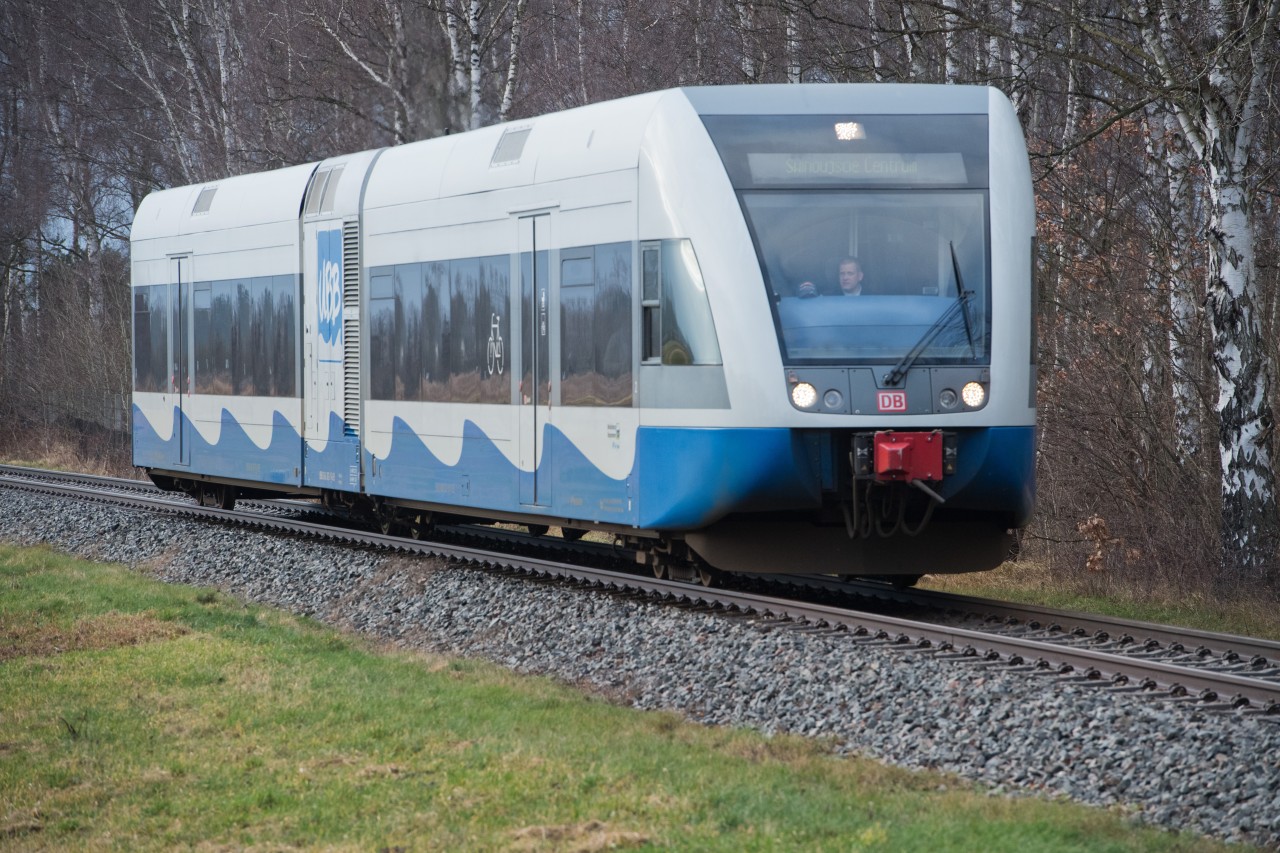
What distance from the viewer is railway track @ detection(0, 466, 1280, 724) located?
7621 millimetres

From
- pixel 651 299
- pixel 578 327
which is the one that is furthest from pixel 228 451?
pixel 651 299

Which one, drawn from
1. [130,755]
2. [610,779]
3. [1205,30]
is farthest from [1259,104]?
[130,755]

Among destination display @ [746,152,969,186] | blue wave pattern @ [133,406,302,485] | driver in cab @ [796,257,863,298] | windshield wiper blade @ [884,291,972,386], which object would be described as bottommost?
blue wave pattern @ [133,406,302,485]

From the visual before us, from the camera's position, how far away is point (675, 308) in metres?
10.4

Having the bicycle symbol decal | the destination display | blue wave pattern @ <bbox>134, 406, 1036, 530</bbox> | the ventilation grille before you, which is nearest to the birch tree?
blue wave pattern @ <bbox>134, 406, 1036, 530</bbox>

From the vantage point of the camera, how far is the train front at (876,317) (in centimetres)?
1004

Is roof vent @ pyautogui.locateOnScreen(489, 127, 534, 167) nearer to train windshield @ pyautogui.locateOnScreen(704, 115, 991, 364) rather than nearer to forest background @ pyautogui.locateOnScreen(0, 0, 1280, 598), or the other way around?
train windshield @ pyautogui.locateOnScreen(704, 115, 991, 364)

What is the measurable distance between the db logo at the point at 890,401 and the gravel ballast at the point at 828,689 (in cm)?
159

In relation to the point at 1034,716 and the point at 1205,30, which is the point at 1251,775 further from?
the point at 1205,30

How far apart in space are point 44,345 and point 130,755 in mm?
31679

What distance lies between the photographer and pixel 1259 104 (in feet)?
A: 40.1

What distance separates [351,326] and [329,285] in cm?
59

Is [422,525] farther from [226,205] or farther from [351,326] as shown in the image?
[226,205]

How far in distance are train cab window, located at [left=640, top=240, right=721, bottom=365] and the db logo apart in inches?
39.5
